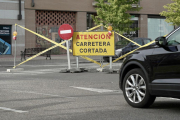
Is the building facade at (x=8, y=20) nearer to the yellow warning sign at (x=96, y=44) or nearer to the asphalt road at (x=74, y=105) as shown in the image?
the yellow warning sign at (x=96, y=44)

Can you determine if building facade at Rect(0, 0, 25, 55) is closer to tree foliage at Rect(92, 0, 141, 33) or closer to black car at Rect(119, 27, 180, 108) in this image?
tree foliage at Rect(92, 0, 141, 33)

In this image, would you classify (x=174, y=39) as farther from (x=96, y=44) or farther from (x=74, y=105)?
(x=96, y=44)

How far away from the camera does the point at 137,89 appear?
7504mm

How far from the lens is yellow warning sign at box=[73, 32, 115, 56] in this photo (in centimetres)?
1681

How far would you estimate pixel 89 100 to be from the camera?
8758 millimetres

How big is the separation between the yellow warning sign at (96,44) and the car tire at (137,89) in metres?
8.97

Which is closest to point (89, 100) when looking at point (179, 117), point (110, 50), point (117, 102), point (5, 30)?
point (117, 102)

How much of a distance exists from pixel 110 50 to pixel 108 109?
372 inches

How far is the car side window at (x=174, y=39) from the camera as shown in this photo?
6.92 metres

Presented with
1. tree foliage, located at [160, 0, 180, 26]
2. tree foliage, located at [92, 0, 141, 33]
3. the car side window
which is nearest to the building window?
tree foliage, located at [160, 0, 180, 26]

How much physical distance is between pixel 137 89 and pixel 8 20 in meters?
29.6

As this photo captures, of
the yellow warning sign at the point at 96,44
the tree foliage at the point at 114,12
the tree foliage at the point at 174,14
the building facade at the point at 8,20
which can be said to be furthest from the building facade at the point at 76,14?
the yellow warning sign at the point at 96,44

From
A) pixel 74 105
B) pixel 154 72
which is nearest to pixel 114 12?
pixel 74 105

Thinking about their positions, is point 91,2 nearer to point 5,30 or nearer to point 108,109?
point 5,30
